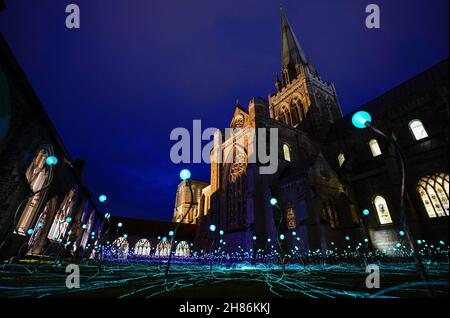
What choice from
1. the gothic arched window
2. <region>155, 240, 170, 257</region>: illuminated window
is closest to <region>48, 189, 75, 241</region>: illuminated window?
<region>155, 240, 170, 257</region>: illuminated window

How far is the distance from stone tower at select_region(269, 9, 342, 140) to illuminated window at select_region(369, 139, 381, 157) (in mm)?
8299

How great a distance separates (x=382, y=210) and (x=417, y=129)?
923cm

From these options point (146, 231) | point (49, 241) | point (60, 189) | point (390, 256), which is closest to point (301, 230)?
point (390, 256)

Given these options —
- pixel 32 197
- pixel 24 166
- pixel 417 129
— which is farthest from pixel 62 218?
pixel 417 129

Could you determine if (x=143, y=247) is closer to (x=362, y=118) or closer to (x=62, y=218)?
(x=62, y=218)

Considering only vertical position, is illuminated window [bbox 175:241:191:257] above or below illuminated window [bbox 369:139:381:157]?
below

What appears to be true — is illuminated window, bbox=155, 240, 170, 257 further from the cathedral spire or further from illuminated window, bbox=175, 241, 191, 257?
the cathedral spire

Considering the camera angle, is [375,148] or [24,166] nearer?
[24,166]

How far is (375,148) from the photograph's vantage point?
79.8 ft

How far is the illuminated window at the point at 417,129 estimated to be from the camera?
1942 centimetres

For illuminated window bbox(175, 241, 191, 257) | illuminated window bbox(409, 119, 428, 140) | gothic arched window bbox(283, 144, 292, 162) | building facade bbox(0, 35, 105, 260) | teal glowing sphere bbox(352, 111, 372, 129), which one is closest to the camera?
teal glowing sphere bbox(352, 111, 372, 129)

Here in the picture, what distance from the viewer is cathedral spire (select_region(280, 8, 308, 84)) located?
43.9 m

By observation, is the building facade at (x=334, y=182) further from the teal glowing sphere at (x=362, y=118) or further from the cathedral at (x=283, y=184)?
the teal glowing sphere at (x=362, y=118)
